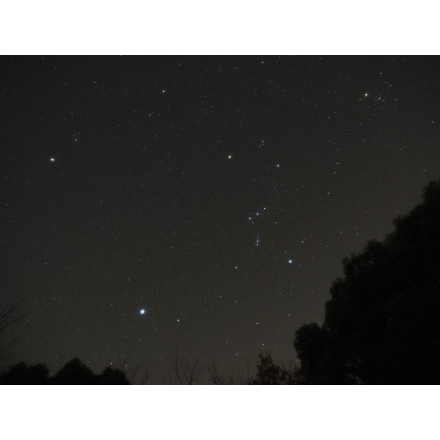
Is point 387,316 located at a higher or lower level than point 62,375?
higher

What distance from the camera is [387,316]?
11.3 feet

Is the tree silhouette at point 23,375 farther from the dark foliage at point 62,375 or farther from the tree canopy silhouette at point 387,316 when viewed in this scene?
the tree canopy silhouette at point 387,316

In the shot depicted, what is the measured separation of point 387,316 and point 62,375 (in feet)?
12.9

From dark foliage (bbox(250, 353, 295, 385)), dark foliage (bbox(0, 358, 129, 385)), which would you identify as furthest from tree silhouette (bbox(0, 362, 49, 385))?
dark foliage (bbox(250, 353, 295, 385))

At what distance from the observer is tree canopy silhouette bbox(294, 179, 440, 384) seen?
3.17 m

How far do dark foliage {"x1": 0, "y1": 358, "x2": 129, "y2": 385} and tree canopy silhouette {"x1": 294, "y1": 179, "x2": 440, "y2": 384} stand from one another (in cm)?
259

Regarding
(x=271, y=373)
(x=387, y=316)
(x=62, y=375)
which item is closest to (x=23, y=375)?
(x=62, y=375)

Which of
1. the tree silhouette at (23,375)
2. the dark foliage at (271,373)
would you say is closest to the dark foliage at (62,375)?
the tree silhouette at (23,375)

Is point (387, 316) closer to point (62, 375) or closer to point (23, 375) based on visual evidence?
point (62, 375)

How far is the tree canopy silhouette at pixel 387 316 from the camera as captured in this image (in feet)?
10.4

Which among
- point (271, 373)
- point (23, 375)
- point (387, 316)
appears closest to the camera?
point (387, 316)
